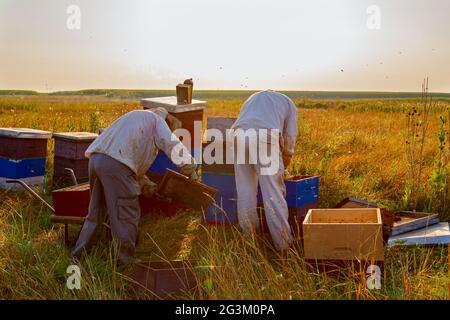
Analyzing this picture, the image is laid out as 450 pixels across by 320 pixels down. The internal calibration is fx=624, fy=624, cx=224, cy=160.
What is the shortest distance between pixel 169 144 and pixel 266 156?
3.72 feet

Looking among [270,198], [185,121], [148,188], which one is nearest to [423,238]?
[270,198]

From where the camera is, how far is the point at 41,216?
7953mm

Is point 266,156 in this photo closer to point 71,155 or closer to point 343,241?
point 343,241

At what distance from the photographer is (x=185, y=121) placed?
28.0 ft

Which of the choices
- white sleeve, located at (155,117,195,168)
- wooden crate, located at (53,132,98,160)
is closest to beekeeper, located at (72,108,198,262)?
white sleeve, located at (155,117,195,168)

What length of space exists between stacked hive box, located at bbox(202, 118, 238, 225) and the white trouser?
670 millimetres

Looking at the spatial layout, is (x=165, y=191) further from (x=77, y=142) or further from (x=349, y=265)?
(x=77, y=142)

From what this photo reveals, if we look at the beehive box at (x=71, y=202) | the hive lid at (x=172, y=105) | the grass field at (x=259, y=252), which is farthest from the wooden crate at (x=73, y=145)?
the beehive box at (x=71, y=202)

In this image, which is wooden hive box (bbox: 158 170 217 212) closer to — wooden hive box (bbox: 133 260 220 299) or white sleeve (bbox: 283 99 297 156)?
white sleeve (bbox: 283 99 297 156)

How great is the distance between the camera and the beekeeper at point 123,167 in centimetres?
616

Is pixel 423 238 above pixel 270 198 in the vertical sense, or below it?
below

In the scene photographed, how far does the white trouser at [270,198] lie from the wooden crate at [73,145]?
3009 millimetres
